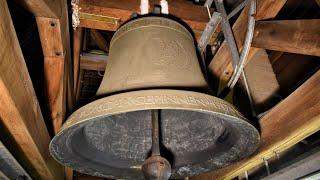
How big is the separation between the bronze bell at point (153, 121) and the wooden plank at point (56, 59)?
215 mm

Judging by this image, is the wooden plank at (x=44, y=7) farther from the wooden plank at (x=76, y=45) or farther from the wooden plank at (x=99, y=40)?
the wooden plank at (x=99, y=40)

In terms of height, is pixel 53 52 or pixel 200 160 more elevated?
pixel 53 52

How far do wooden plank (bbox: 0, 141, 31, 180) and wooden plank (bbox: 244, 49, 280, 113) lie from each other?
1.22 m

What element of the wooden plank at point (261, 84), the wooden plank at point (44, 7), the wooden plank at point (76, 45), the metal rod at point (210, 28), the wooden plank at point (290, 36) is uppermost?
the wooden plank at point (44, 7)

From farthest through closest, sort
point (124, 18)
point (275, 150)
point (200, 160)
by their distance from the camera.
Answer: point (124, 18)
point (275, 150)
point (200, 160)

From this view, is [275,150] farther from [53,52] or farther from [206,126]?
[53,52]

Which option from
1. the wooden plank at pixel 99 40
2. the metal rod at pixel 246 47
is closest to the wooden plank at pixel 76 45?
the wooden plank at pixel 99 40

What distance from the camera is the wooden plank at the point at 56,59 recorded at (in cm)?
127

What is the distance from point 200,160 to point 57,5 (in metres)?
0.80

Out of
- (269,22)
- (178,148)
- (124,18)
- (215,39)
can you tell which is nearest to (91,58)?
(124,18)

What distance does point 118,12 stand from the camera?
5.08 feet

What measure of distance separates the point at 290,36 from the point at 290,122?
1.14 feet

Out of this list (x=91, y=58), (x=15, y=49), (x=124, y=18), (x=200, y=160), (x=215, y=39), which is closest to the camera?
(x=15, y=49)

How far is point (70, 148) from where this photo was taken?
1.18 m
